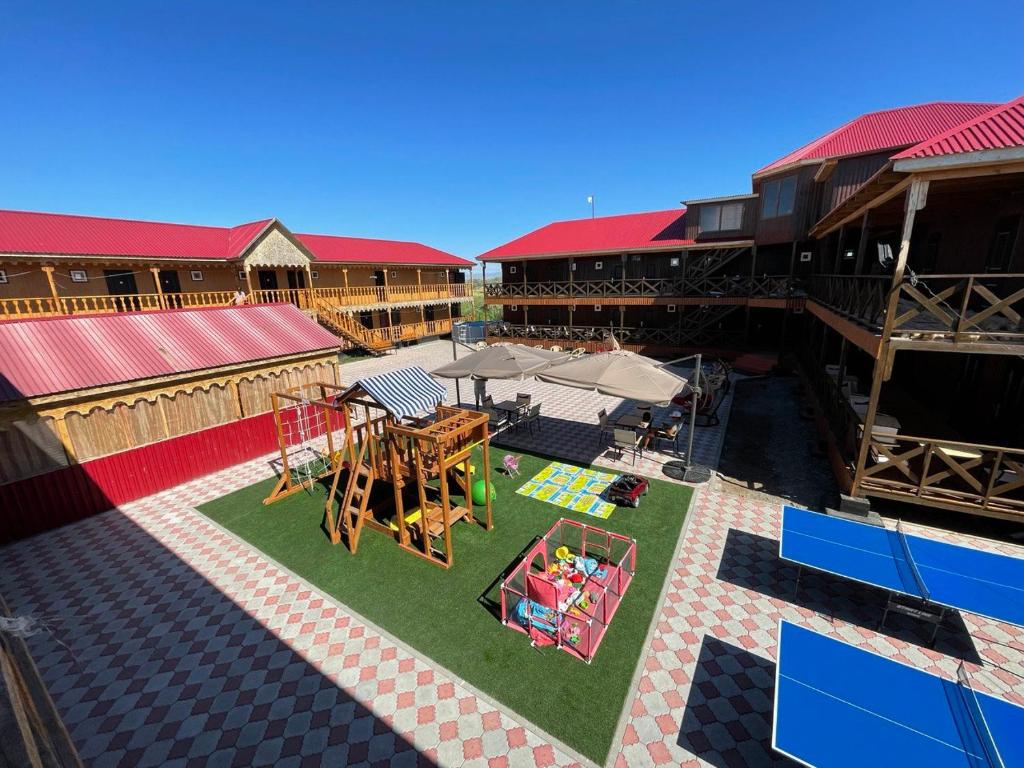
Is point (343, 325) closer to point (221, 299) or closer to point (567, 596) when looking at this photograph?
point (221, 299)

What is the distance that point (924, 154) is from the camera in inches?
279

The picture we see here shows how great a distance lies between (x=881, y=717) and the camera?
14.8 feet

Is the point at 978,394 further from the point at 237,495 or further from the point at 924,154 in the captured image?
the point at 237,495

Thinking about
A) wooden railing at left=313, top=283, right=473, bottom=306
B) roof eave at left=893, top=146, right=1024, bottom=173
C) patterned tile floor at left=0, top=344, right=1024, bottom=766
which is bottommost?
patterned tile floor at left=0, top=344, right=1024, bottom=766

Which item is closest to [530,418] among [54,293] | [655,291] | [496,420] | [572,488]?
[496,420]

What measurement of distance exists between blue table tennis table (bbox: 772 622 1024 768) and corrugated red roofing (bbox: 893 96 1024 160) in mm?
7459

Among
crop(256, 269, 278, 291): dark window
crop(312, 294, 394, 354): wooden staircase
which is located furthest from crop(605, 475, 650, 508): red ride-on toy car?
crop(256, 269, 278, 291): dark window

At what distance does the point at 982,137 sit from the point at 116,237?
3089cm

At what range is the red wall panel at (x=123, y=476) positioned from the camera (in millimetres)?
9430

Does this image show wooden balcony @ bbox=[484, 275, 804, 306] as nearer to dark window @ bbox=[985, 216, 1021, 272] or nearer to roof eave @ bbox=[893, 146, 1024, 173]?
dark window @ bbox=[985, 216, 1021, 272]

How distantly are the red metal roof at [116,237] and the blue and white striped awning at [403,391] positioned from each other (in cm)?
1879

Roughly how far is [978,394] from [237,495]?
19616mm

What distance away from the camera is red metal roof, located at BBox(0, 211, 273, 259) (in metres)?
18.5

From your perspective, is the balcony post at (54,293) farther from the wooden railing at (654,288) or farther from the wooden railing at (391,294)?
the wooden railing at (654,288)
